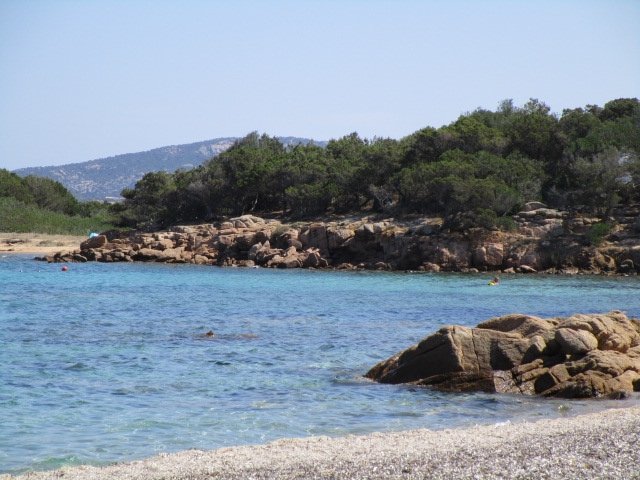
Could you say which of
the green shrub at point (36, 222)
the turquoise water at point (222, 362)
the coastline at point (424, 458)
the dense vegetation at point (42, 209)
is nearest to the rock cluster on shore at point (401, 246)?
the turquoise water at point (222, 362)

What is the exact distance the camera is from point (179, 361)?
70.3 feet

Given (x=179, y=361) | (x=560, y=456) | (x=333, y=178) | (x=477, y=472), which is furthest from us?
(x=333, y=178)

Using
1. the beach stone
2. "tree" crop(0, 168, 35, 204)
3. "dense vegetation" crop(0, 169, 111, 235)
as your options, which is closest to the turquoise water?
the beach stone

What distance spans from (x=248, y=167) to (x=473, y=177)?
2470 cm

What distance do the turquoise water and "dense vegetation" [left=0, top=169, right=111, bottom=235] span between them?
45.9 metres

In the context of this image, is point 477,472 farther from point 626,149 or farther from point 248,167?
point 248,167

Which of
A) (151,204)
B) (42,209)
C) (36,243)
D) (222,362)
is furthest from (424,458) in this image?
(42,209)

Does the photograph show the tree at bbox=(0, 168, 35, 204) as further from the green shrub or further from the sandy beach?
the sandy beach

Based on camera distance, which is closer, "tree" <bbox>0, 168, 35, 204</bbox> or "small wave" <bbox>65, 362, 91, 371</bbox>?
"small wave" <bbox>65, 362, 91, 371</bbox>

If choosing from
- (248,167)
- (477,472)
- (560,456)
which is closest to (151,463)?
(477,472)

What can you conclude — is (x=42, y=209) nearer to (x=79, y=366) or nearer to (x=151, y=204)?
(x=151, y=204)

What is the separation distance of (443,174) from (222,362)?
43118 mm

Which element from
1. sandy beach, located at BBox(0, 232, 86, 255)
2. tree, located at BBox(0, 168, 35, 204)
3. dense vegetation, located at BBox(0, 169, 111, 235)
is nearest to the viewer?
sandy beach, located at BBox(0, 232, 86, 255)

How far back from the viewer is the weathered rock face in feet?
57.9
